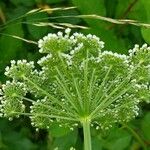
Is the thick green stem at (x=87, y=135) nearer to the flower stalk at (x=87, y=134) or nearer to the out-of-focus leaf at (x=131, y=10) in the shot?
the flower stalk at (x=87, y=134)

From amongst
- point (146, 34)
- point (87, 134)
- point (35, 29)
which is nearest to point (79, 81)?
point (87, 134)

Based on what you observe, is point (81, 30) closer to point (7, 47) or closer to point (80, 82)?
point (7, 47)

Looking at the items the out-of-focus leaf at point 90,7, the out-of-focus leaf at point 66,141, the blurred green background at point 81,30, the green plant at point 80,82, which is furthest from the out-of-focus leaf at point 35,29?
the green plant at point 80,82

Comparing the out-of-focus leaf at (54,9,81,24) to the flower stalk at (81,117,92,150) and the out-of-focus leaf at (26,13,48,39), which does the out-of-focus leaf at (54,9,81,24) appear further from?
the flower stalk at (81,117,92,150)

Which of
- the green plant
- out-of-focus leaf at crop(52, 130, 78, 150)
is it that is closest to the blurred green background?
out-of-focus leaf at crop(52, 130, 78, 150)

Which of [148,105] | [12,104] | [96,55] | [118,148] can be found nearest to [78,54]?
[96,55]

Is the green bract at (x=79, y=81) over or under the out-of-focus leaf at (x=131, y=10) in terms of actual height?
under

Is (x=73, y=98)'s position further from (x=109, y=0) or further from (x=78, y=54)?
(x=109, y=0)
